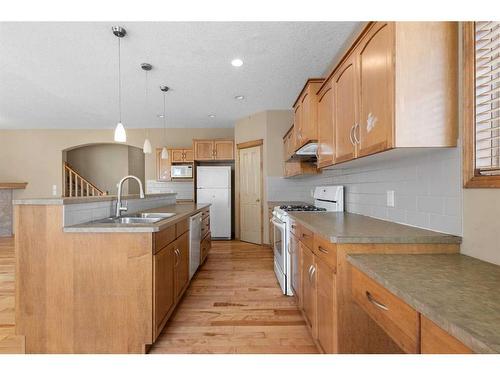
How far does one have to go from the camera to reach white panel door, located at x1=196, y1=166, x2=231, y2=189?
5.48 meters

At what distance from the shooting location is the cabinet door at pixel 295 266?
2180 millimetres

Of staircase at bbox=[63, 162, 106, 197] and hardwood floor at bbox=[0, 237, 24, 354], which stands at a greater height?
staircase at bbox=[63, 162, 106, 197]

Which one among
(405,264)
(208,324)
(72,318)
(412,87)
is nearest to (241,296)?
(208,324)

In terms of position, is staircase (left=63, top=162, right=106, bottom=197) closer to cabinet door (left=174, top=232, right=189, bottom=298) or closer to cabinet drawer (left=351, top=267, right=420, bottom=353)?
cabinet door (left=174, top=232, right=189, bottom=298)

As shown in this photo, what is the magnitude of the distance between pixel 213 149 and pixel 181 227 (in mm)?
3476

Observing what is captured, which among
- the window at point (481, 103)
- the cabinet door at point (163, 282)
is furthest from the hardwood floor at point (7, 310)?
the window at point (481, 103)

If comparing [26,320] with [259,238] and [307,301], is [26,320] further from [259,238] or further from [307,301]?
[259,238]

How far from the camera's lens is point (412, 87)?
1.19 metres

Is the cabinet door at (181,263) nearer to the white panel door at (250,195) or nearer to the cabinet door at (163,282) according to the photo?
the cabinet door at (163,282)

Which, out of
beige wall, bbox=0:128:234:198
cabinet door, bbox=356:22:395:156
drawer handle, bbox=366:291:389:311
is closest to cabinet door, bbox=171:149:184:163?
beige wall, bbox=0:128:234:198

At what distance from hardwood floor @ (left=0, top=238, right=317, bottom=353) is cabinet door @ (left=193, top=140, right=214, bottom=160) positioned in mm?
2929

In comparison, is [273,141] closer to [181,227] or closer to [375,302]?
[181,227]

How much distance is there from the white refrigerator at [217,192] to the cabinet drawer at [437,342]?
486 cm

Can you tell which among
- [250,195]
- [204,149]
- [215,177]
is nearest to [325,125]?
[250,195]
